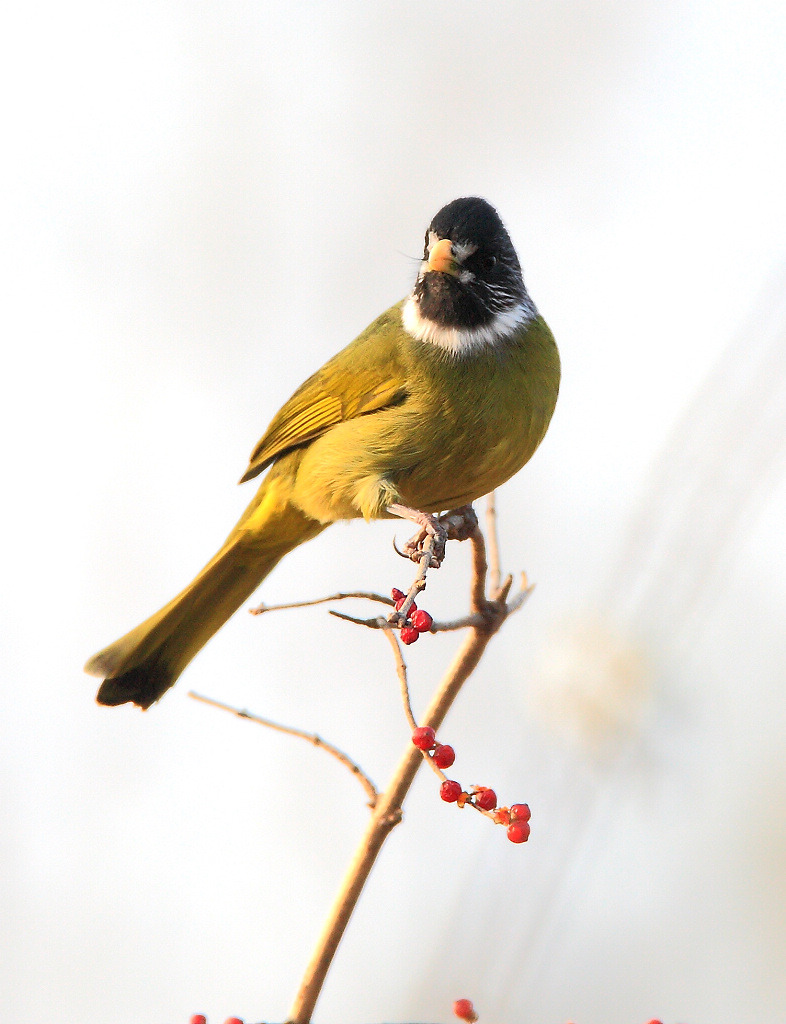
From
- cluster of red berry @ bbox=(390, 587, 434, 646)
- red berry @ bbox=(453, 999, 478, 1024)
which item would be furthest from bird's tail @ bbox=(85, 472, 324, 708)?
red berry @ bbox=(453, 999, 478, 1024)

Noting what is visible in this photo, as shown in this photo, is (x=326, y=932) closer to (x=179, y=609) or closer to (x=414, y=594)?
(x=414, y=594)

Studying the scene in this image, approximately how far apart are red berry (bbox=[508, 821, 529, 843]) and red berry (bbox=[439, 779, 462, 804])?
0.73ft

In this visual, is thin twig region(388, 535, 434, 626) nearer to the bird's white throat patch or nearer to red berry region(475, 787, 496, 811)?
red berry region(475, 787, 496, 811)

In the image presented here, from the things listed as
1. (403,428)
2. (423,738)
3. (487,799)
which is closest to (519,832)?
(487,799)

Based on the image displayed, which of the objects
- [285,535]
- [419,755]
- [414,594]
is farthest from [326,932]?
[285,535]

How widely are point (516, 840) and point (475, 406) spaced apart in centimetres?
144

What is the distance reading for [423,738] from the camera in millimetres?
2479

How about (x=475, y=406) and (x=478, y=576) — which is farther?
(x=475, y=406)

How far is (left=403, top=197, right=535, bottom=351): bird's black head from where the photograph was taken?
376cm

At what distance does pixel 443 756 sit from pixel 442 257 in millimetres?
1787

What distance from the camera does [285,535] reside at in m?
4.12

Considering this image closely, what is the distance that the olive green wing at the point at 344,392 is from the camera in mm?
3840

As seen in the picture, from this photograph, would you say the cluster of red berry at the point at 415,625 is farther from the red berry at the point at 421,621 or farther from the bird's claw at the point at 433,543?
the bird's claw at the point at 433,543

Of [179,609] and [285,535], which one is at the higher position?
[285,535]
